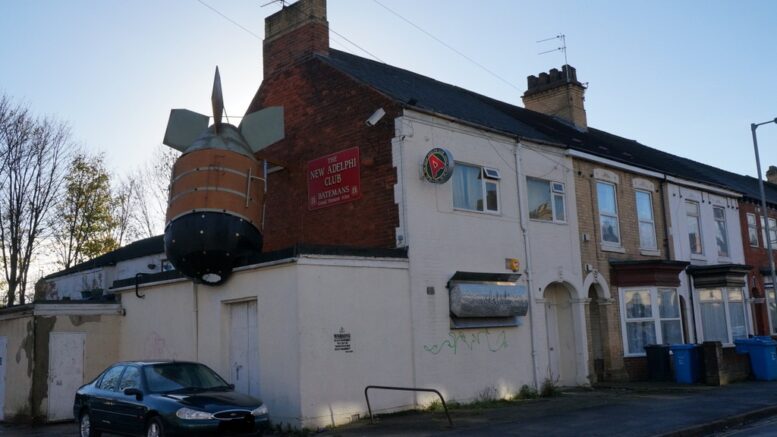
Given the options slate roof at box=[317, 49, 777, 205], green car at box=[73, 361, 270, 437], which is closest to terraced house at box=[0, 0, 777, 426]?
slate roof at box=[317, 49, 777, 205]

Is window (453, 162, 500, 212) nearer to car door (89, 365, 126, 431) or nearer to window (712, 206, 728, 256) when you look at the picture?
car door (89, 365, 126, 431)

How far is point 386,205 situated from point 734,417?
25.8 ft

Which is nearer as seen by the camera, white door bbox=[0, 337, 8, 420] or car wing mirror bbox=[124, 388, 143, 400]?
car wing mirror bbox=[124, 388, 143, 400]

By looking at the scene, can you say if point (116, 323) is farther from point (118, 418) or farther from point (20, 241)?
point (20, 241)

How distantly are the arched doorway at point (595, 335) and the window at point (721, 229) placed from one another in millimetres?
7900

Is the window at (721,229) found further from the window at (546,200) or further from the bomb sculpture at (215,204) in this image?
the bomb sculpture at (215,204)

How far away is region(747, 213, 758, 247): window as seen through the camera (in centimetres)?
2783

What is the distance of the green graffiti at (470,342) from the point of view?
1542 centimetres

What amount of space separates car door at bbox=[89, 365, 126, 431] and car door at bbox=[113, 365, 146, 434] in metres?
0.13

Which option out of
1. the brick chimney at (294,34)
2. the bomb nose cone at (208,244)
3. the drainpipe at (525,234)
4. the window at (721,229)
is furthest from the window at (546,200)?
the window at (721,229)

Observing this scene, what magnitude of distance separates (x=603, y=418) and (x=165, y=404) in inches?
299

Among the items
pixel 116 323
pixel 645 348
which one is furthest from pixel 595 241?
pixel 116 323

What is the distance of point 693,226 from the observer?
80.4 ft

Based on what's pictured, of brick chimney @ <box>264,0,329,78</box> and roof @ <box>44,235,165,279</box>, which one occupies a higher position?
brick chimney @ <box>264,0,329,78</box>
